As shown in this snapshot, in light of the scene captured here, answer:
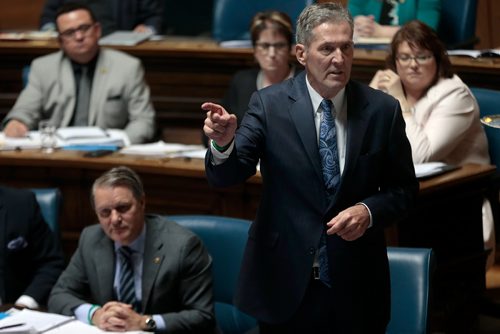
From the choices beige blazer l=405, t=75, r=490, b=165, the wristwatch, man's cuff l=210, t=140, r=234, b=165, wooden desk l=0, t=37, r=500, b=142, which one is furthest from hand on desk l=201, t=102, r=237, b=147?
wooden desk l=0, t=37, r=500, b=142

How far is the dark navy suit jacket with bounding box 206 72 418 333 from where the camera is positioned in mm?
2551

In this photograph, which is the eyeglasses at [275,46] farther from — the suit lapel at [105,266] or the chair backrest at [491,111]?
the suit lapel at [105,266]

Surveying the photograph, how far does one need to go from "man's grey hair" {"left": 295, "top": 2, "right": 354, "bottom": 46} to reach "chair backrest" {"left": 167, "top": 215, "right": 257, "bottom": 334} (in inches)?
47.9

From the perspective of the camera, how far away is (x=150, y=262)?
356 centimetres

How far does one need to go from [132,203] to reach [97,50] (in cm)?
209

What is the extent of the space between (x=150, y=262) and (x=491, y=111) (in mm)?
1719

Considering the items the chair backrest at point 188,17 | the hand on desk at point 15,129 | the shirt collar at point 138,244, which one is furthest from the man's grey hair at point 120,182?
the chair backrest at point 188,17

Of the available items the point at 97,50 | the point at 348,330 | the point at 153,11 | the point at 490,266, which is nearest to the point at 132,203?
the point at 348,330

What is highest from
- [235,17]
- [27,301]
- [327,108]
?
[327,108]

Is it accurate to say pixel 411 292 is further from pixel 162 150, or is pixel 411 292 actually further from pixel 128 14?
pixel 128 14

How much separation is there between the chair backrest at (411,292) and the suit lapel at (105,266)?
3.14ft

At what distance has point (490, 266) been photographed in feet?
14.8

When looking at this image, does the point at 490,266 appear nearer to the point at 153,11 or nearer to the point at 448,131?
the point at 448,131

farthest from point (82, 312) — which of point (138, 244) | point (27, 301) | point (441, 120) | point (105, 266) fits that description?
point (441, 120)
